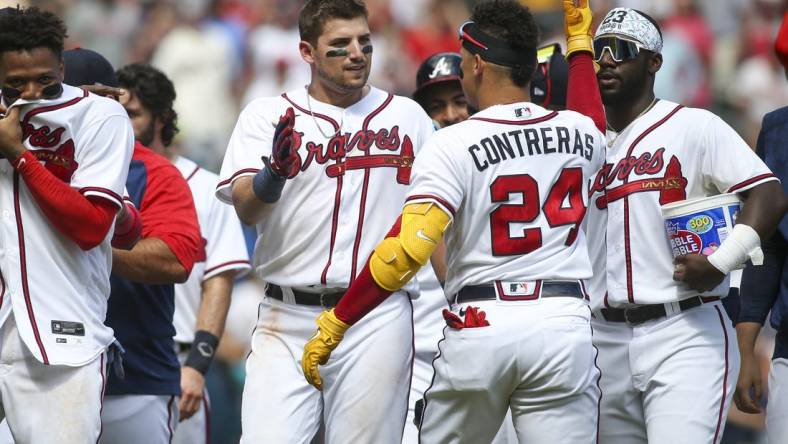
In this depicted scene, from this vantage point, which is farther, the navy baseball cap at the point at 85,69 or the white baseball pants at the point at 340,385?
the navy baseball cap at the point at 85,69

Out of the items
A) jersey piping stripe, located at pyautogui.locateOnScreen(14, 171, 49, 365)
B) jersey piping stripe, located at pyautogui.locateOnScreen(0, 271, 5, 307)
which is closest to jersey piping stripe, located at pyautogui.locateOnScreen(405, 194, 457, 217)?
jersey piping stripe, located at pyautogui.locateOnScreen(14, 171, 49, 365)

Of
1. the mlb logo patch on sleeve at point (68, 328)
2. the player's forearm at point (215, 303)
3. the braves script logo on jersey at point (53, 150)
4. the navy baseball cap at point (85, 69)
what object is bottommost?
the player's forearm at point (215, 303)

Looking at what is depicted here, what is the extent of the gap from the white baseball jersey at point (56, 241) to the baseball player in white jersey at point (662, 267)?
87.8 inches

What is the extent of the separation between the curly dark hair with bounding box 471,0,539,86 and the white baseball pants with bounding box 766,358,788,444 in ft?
5.81

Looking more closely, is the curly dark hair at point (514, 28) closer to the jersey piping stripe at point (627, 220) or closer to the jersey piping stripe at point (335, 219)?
the jersey piping stripe at point (627, 220)

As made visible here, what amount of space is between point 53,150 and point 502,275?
1852mm

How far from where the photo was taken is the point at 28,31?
5.26 meters

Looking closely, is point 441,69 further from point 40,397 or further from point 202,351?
point 40,397

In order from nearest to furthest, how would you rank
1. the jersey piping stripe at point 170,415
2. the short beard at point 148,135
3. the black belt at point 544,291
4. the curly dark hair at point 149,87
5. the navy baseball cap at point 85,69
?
the black belt at point 544,291, the navy baseball cap at point 85,69, the jersey piping stripe at point 170,415, the short beard at point 148,135, the curly dark hair at point 149,87

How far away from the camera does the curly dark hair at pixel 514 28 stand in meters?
5.52

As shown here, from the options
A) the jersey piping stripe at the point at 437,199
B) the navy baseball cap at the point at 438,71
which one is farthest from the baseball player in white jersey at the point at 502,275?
the navy baseball cap at the point at 438,71

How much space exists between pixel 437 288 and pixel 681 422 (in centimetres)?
203

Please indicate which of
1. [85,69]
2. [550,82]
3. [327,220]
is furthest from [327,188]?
[550,82]

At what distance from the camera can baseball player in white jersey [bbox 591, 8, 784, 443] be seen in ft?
18.6
